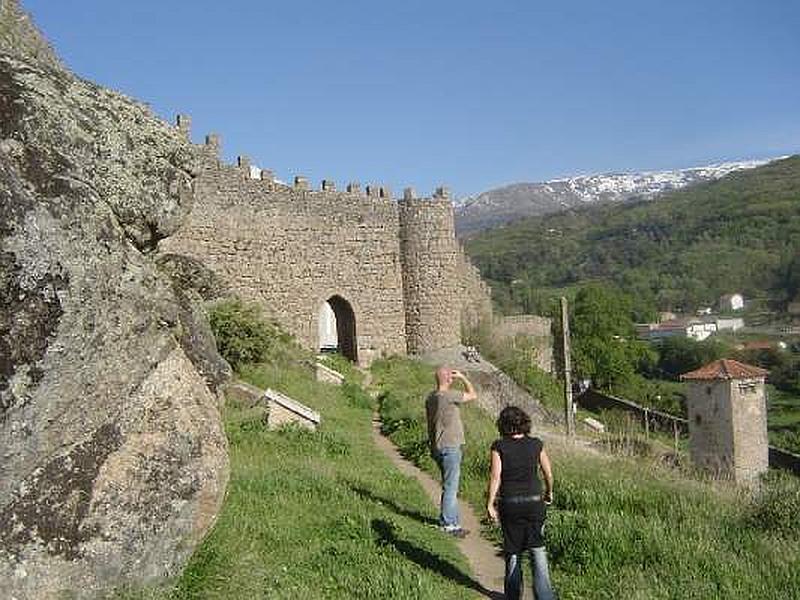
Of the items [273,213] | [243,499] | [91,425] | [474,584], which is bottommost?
[474,584]

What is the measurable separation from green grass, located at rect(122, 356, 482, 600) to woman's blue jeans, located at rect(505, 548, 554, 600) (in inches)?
21.6

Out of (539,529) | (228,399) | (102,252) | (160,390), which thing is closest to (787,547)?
(539,529)

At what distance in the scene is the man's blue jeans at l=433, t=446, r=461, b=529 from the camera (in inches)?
321

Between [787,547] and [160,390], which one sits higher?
[160,390]

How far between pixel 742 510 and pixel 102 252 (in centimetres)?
615

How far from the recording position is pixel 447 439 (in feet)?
27.2

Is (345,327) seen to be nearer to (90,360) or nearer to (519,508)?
(519,508)

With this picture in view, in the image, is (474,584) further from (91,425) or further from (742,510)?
(91,425)

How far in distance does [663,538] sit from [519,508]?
Result: 1.80 metres

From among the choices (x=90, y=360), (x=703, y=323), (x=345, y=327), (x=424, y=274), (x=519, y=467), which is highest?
(x=424, y=274)

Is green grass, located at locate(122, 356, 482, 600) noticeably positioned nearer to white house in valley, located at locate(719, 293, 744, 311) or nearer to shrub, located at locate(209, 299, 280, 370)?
shrub, located at locate(209, 299, 280, 370)

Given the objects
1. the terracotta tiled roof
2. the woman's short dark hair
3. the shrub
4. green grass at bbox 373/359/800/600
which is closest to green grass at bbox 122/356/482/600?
green grass at bbox 373/359/800/600

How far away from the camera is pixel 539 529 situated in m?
5.86

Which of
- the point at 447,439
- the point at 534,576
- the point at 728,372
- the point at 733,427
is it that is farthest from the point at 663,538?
the point at 728,372
